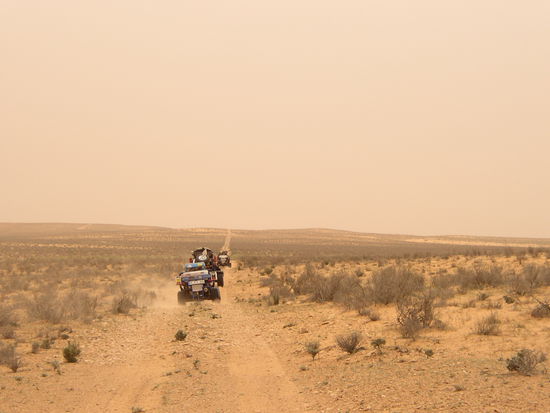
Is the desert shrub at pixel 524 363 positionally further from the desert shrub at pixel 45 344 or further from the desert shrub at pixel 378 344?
the desert shrub at pixel 45 344

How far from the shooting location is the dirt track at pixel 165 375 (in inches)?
328

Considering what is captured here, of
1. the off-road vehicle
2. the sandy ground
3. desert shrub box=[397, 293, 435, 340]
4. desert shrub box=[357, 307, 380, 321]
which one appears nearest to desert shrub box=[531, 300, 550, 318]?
the sandy ground

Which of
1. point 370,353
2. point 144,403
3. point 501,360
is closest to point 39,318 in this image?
point 144,403

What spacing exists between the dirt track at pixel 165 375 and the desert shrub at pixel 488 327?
4740 mm

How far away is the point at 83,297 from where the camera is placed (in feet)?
62.5

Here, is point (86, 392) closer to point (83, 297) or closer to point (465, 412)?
point (465, 412)

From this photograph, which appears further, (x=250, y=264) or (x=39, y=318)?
(x=250, y=264)

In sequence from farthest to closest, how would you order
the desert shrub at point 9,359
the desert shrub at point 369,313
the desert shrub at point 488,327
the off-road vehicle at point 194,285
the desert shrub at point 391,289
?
the off-road vehicle at point 194,285, the desert shrub at point 391,289, the desert shrub at point 369,313, the desert shrub at point 488,327, the desert shrub at point 9,359

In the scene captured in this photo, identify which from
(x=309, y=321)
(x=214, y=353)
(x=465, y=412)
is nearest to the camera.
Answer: (x=465, y=412)

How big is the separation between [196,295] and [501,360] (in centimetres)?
1359

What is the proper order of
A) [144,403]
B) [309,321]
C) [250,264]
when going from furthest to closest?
1. [250,264]
2. [309,321]
3. [144,403]

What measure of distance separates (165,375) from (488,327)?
7.33 meters

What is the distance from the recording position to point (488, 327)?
1138cm

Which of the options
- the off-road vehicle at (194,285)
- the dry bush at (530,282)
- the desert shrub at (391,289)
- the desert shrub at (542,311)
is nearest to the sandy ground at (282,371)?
the desert shrub at (542,311)
